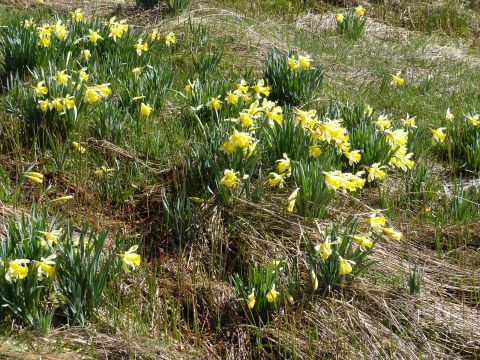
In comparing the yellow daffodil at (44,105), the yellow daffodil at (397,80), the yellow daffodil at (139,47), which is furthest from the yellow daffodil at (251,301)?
the yellow daffodil at (397,80)

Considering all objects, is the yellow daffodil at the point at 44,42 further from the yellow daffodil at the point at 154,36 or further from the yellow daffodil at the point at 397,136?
the yellow daffodil at the point at 397,136

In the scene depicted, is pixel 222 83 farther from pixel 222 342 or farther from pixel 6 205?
pixel 222 342

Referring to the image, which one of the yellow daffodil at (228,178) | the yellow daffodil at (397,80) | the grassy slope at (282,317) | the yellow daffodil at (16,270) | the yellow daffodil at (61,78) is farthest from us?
the yellow daffodil at (397,80)

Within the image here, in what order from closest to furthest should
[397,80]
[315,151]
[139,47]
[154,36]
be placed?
[315,151], [139,47], [397,80], [154,36]

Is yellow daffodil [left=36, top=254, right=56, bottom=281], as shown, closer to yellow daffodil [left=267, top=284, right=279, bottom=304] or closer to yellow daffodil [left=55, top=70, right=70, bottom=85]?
yellow daffodil [left=267, top=284, right=279, bottom=304]

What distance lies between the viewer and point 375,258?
3.31m

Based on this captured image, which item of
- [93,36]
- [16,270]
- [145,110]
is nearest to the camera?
[16,270]

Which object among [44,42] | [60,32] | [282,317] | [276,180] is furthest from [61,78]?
[282,317]

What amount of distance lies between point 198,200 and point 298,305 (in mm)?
700

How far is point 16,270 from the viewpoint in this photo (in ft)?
8.47

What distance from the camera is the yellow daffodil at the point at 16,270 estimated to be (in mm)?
2576

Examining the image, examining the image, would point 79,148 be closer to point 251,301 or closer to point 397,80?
point 251,301

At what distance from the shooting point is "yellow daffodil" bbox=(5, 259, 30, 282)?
2.58 m

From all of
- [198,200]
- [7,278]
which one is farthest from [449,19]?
[7,278]
